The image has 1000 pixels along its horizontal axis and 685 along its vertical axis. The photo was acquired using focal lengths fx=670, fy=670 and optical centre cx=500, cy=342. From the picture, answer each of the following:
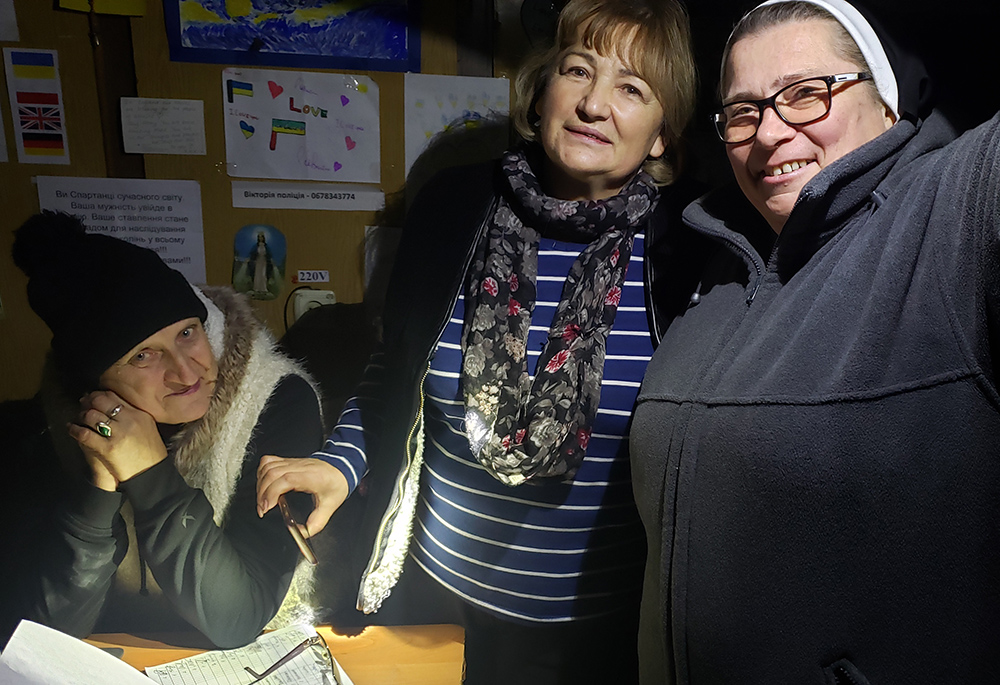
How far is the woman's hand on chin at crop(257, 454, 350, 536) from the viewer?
138 centimetres

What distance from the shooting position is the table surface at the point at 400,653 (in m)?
1.45

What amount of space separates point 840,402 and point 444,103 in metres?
0.89

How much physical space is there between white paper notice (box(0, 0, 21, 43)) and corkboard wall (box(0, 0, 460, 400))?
0.4 inches

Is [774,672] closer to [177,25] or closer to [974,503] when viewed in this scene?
[974,503]

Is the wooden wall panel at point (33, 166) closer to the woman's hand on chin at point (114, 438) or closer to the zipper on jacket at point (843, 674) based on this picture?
the woman's hand on chin at point (114, 438)

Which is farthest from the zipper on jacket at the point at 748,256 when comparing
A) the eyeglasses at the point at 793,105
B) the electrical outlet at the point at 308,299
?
the electrical outlet at the point at 308,299

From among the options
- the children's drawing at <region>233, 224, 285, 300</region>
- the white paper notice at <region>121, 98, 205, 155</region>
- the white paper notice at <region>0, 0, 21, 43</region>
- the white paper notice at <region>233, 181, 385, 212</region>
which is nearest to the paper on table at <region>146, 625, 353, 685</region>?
the children's drawing at <region>233, 224, 285, 300</region>

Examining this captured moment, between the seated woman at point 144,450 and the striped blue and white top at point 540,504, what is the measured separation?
8.1 inches

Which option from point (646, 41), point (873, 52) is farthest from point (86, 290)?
point (873, 52)

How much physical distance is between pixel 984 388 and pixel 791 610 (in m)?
0.37

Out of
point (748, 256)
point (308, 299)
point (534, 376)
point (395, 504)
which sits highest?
point (748, 256)

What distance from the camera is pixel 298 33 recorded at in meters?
1.24

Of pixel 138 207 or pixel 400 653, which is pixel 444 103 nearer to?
pixel 138 207

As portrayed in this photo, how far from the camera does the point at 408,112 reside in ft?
4.25
